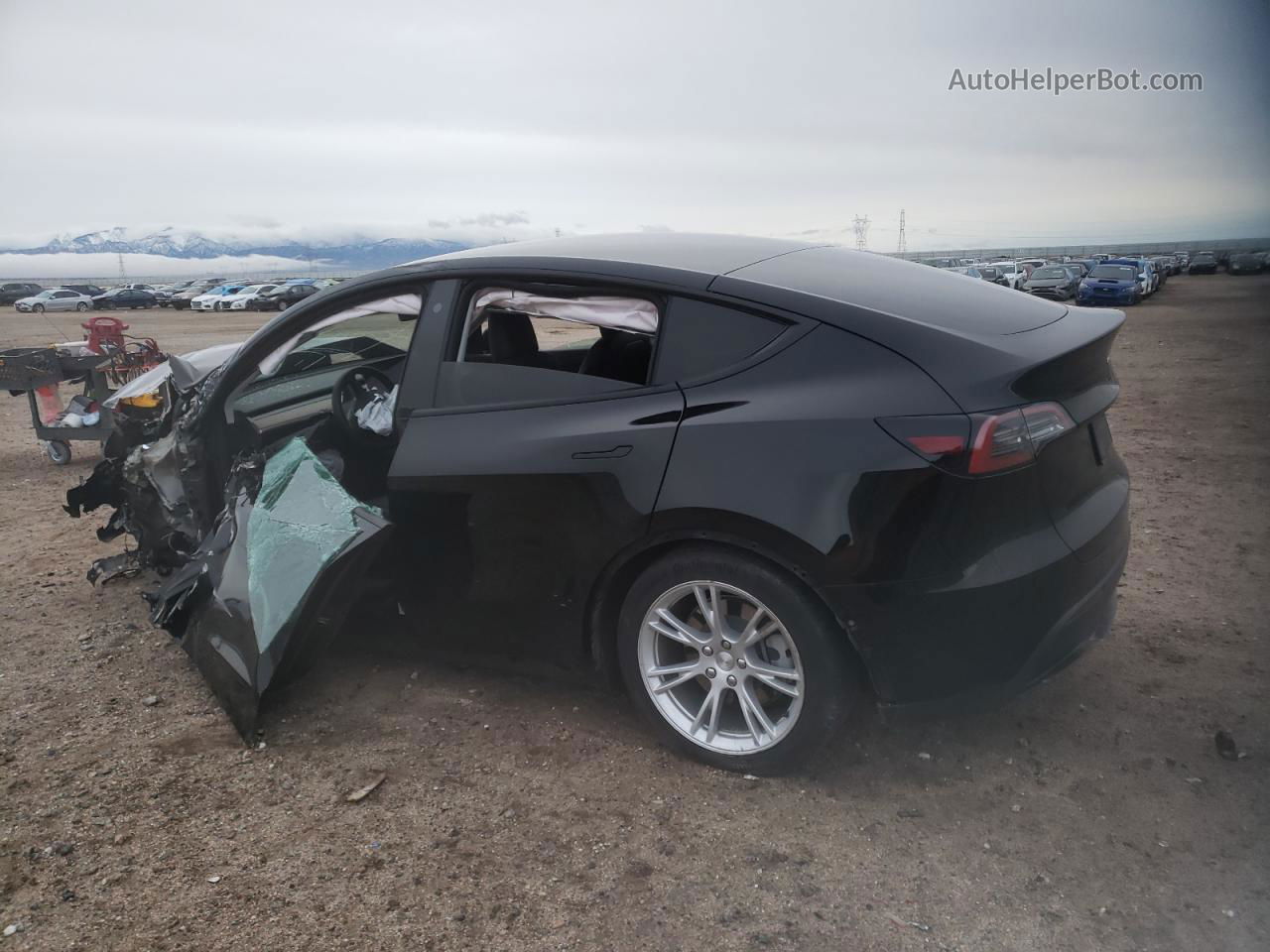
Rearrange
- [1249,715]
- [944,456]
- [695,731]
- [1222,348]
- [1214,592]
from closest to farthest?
1. [944,456]
2. [695,731]
3. [1249,715]
4. [1214,592]
5. [1222,348]

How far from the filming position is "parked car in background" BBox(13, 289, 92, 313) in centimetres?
4925

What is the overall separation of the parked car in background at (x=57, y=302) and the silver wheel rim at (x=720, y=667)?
56.3 metres

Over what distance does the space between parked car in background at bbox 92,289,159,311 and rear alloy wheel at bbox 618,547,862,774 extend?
59.2 meters

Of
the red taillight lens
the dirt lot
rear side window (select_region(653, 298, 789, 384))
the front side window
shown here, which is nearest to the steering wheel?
the front side window

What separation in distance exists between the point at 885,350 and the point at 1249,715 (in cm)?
195

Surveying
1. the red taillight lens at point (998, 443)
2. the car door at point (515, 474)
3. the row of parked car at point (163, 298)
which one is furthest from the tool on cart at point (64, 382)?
the row of parked car at point (163, 298)

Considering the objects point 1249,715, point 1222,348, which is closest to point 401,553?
point 1249,715

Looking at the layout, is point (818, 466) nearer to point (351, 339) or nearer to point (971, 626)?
point (971, 626)

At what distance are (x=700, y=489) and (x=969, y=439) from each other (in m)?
0.76

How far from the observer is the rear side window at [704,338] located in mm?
2781

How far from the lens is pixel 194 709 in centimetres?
353

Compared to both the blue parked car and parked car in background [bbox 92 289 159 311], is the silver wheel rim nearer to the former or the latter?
the blue parked car

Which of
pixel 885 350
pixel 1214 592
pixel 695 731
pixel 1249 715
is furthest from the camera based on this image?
pixel 1214 592

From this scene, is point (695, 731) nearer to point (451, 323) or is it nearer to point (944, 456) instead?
point (944, 456)
